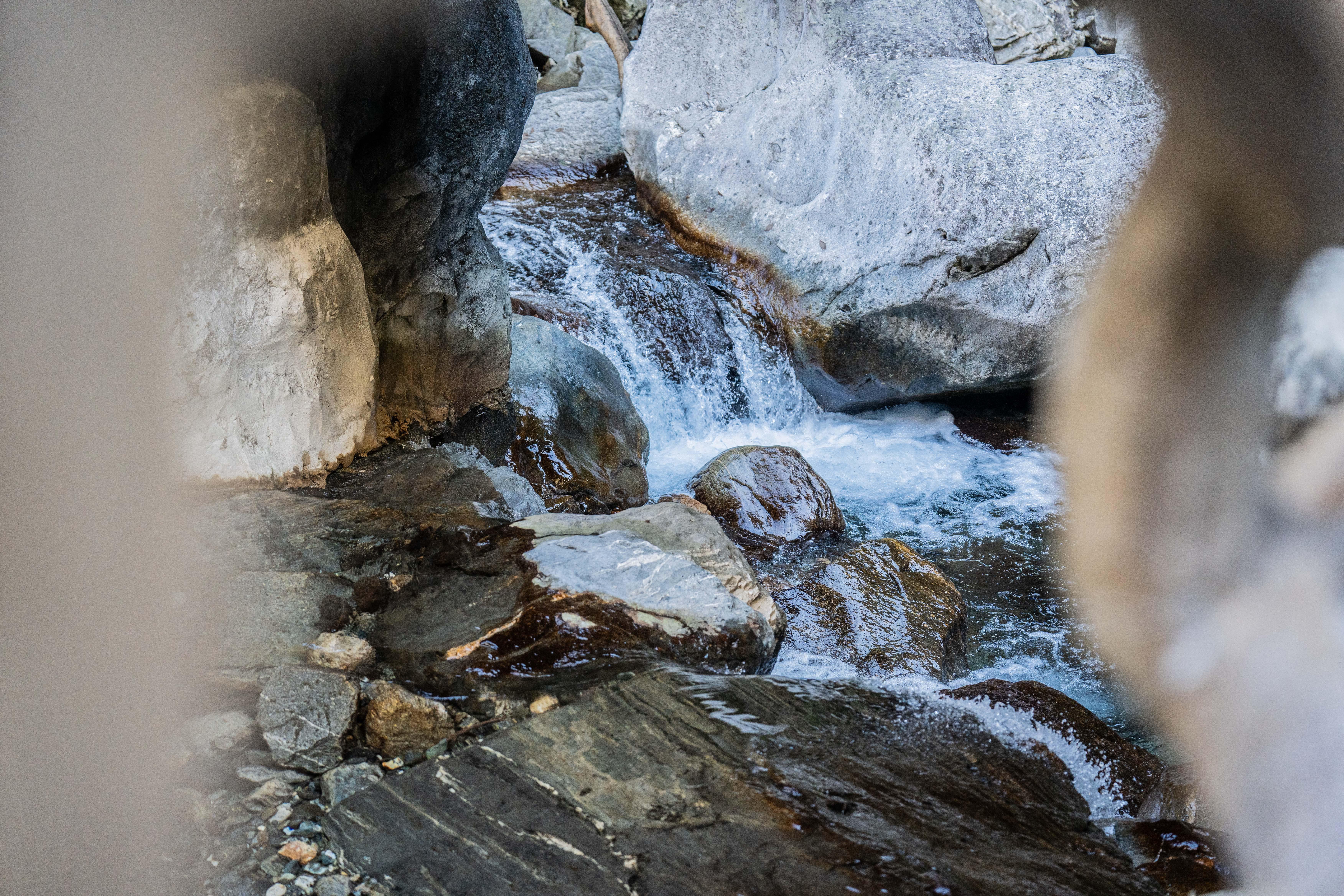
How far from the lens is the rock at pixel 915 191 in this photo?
21.7 ft

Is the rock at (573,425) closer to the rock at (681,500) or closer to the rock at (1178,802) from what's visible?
the rock at (681,500)

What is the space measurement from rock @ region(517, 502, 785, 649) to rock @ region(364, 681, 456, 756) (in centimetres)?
84

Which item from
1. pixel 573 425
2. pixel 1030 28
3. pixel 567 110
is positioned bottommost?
pixel 573 425

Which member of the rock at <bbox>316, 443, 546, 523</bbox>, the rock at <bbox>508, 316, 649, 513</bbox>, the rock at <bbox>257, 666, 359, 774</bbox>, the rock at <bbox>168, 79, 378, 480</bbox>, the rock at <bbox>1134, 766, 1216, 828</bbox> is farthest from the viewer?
the rock at <bbox>508, 316, 649, 513</bbox>

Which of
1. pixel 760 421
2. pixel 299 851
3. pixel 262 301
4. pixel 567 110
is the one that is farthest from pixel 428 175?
pixel 567 110

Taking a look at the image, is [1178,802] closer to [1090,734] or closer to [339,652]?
[1090,734]

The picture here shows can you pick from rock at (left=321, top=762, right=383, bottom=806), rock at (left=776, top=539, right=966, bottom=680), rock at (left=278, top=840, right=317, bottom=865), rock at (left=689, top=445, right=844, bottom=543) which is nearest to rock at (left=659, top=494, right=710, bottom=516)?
rock at (left=689, top=445, right=844, bottom=543)

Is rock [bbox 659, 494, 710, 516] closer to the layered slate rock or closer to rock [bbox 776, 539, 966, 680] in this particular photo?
rock [bbox 776, 539, 966, 680]

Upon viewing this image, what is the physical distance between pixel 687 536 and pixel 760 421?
4260mm

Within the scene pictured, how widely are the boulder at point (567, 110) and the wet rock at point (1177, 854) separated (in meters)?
7.57

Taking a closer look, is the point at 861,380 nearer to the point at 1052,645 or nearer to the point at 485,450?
the point at 1052,645

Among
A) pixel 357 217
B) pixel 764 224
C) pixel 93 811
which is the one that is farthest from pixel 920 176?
pixel 93 811

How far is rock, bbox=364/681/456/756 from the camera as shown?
2.42 meters

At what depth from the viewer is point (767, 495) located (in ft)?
18.2
